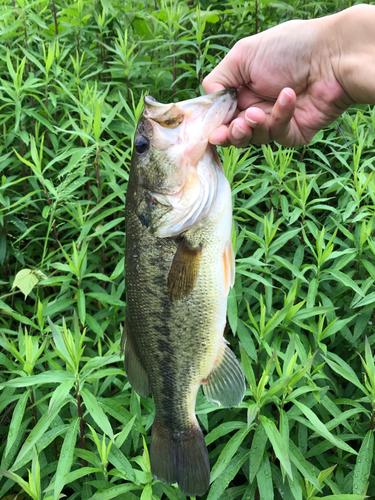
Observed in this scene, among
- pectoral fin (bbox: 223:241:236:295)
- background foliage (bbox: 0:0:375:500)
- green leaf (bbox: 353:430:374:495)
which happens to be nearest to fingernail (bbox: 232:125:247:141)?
pectoral fin (bbox: 223:241:236:295)

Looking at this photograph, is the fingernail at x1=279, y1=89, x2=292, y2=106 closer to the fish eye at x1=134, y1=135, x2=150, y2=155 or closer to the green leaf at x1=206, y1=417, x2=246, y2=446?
the fish eye at x1=134, y1=135, x2=150, y2=155

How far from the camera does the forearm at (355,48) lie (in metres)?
1.93

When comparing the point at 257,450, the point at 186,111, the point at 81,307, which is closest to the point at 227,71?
the point at 186,111

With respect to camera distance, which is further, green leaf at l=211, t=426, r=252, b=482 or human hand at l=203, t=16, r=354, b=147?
human hand at l=203, t=16, r=354, b=147

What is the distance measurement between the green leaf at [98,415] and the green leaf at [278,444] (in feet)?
2.16

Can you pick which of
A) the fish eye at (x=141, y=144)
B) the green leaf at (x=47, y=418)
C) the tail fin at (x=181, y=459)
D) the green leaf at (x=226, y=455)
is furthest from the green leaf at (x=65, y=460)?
the fish eye at (x=141, y=144)

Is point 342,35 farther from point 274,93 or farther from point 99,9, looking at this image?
point 99,9

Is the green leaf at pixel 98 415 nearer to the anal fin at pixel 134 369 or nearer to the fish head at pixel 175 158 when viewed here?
the anal fin at pixel 134 369

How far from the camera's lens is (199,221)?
→ 156 cm

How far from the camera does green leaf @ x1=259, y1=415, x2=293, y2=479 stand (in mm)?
1590

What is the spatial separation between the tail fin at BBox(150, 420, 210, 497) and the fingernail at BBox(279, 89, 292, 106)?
4.64ft

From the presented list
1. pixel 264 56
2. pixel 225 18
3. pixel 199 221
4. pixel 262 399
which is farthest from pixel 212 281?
pixel 225 18

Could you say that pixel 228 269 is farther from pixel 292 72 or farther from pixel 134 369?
pixel 292 72

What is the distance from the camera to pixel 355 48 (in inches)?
78.6
